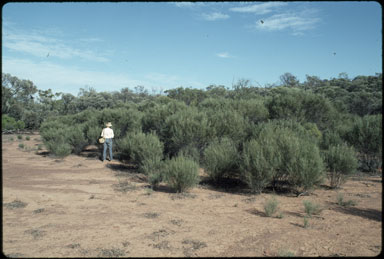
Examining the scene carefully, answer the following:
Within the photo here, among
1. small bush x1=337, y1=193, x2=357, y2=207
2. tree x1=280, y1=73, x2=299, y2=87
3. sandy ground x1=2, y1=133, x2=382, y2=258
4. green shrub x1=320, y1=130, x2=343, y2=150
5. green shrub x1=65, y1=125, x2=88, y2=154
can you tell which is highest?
tree x1=280, y1=73, x2=299, y2=87

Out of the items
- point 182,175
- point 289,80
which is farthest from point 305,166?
point 289,80

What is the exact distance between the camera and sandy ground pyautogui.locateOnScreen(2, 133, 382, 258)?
14.4ft

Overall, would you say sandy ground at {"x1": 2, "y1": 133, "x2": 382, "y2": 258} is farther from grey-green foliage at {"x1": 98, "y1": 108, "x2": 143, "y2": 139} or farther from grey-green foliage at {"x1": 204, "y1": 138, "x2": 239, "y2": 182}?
grey-green foliage at {"x1": 98, "y1": 108, "x2": 143, "y2": 139}

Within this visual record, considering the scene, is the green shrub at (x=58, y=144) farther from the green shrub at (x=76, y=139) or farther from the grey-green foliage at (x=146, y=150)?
the grey-green foliage at (x=146, y=150)

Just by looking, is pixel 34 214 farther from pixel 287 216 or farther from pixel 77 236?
pixel 287 216

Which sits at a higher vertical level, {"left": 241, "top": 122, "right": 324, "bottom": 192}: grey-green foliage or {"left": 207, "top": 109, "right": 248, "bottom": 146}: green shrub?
{"left": 207, "top": 109, "right": 248, "bottom": 146}: green shrub

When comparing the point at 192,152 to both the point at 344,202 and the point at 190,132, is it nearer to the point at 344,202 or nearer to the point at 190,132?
the point at 190,132

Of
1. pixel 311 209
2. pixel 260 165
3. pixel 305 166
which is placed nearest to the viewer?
pixel 311 209

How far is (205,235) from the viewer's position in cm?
500

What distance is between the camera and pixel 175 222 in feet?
18.9

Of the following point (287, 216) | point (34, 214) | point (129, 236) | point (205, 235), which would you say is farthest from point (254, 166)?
point (34, 214)

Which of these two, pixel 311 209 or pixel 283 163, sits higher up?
pixel 283 163

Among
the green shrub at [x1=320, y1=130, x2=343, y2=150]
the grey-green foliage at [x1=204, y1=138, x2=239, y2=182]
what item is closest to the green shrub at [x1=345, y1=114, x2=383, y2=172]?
the green shrub at [x1=320, y1=130, x2=343, y2=150]

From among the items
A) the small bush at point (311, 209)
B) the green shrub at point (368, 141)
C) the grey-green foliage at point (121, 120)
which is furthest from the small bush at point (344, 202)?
the grey-green foliage at point (121, 120)
